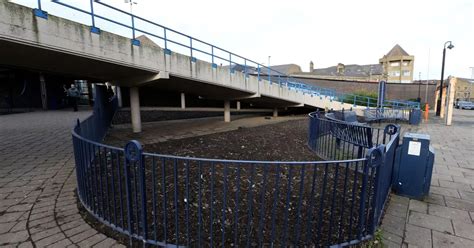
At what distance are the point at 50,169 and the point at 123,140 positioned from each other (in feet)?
10.8

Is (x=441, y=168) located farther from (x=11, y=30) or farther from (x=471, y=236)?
(x=11, y=30)

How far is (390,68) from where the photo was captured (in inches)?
2566

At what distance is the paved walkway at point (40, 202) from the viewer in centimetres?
279

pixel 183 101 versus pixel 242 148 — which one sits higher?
pixel 183 101

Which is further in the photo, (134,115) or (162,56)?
(134,115)

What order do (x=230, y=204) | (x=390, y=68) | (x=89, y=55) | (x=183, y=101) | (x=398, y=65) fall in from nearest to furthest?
(x=230, y=204) → (x=89, y=55) → (x=183, y=101) → (x=398, y=65) → (x=390, y=68)

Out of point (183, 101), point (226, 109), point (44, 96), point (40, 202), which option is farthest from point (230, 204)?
point (44, 96)

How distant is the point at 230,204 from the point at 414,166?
2916 millimetres

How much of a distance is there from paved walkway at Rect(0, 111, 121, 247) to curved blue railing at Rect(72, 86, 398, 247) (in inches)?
9.8

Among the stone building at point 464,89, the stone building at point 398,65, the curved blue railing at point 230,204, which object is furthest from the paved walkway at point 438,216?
the stone building at point 464,89

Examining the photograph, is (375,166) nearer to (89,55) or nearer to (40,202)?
(40,202)

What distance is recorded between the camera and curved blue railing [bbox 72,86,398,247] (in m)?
2.46

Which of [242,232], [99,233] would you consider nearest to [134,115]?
[99,233]

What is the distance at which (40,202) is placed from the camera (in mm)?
3680
